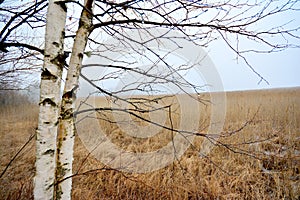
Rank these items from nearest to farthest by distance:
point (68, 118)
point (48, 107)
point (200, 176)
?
1. point (48, 107)
2. point (68, 118)
3. point (200, 176)

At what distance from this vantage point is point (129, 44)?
4.81ft

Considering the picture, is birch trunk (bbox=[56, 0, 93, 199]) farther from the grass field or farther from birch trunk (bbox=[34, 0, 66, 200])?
the grass field

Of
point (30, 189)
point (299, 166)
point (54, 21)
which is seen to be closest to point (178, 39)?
point (54, 21)

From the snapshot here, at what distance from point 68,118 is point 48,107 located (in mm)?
148

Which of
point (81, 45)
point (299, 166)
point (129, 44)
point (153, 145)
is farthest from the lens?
point (153, 145)

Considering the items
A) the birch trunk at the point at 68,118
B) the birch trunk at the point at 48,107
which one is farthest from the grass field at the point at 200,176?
the birch trunk at the point at 48,107

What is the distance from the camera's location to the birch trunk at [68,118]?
1141mm

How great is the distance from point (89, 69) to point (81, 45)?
32 centimetres

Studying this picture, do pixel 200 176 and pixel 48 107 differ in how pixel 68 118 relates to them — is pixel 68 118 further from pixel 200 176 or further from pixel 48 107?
pixel 200 176

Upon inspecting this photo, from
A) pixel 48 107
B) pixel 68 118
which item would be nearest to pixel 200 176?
pixel 68 118

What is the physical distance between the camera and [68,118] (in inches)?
45.7

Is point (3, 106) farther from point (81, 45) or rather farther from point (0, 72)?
point (81, 45)

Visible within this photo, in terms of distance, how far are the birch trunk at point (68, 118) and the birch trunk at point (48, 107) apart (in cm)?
7

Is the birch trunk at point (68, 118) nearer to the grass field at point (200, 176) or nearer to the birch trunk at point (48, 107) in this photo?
the birch trunk at point (48, 107)
